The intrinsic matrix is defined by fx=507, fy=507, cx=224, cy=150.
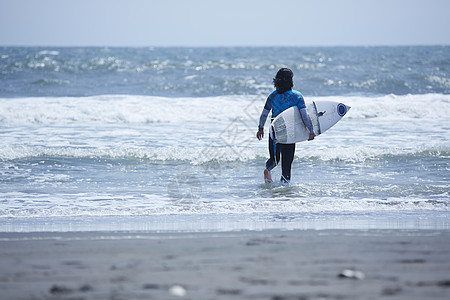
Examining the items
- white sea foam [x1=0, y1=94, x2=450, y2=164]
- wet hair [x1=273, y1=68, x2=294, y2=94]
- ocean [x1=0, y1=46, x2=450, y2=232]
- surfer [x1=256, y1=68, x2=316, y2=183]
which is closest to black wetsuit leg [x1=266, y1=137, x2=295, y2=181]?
surfer [x1=256, y1=68, x2=316, y2=183]

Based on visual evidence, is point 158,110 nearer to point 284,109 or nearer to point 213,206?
point 284,109

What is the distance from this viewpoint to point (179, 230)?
446 centimetres

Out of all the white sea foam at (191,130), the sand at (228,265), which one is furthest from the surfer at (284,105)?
the sand at (228,265)

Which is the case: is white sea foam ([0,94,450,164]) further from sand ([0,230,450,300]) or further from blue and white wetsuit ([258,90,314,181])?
sand ([0,230,450,300])

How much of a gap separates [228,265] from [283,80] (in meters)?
3.67

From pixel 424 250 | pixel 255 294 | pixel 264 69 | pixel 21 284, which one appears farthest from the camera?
pixel 264 69

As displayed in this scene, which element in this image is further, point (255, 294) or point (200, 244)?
point (200, 244)

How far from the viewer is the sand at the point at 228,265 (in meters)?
2.84

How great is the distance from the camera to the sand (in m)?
2.84

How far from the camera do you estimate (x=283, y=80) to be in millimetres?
6504

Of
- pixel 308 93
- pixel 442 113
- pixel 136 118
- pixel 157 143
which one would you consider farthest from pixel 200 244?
pixel 308 93

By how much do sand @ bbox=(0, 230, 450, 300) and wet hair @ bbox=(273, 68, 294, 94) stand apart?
270cm

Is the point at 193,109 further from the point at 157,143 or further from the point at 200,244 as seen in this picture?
the point at 200,244

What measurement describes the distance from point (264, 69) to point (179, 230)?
2639 cm
